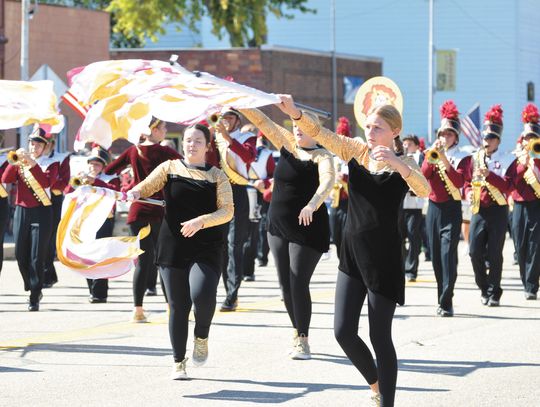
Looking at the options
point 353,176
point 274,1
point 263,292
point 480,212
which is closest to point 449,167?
point 480,212

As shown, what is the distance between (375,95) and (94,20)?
25658 millimetres

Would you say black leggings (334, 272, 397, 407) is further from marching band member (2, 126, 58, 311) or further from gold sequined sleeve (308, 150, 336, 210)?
marching band member (2, 126, 58, 311)

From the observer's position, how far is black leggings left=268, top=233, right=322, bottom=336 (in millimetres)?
9984

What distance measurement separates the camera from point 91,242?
9156 mm

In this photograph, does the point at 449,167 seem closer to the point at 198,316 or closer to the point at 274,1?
the point at 198,316

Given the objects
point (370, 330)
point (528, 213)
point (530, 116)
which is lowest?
point (528, 213)

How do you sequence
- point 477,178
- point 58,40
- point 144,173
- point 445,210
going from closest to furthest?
point 144,173, point 445,210, point 477,178, point 58,40

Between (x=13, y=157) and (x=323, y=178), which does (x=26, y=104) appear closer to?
(x=323, y=178)

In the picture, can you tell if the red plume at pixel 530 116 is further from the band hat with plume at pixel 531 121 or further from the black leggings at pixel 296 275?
the black leggings at pixel 296 275

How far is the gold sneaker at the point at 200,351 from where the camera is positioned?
29.9ft

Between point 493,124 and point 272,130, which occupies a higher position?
point 272,130

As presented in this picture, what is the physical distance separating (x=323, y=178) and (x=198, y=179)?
128 cm

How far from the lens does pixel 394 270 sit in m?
7.44

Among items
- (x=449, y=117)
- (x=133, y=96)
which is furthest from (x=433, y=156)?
(x=133, y=96)
